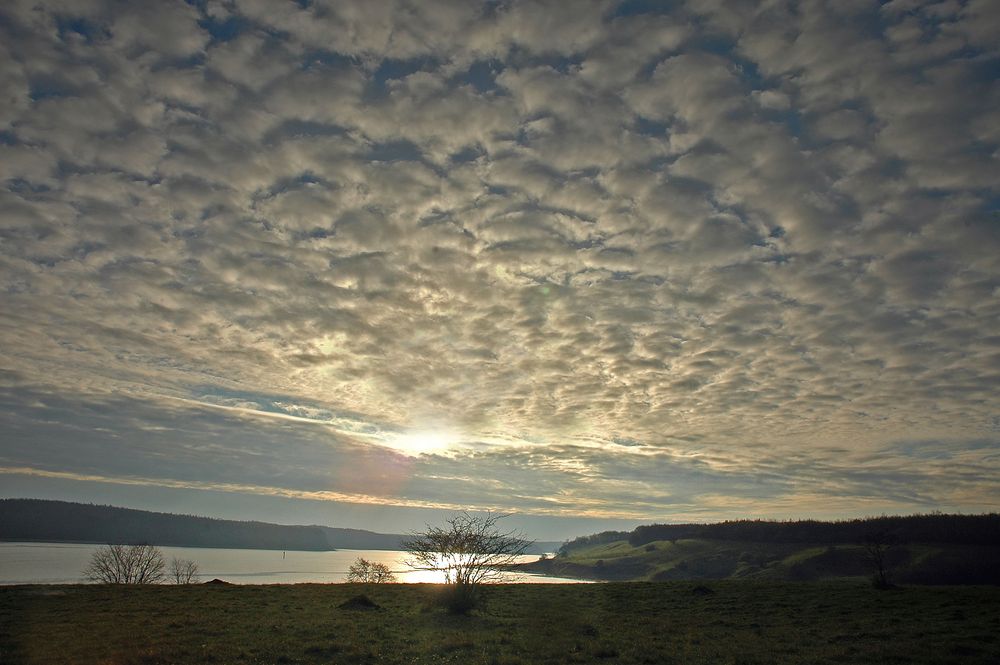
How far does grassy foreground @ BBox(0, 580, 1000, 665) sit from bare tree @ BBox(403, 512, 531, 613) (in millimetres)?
1485

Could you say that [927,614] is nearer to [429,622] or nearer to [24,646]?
[429,622]

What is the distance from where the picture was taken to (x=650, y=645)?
1014 inches

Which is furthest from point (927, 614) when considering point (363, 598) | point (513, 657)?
point (363, 598)

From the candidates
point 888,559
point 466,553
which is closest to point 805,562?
point 888,559

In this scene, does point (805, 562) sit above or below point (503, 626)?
below

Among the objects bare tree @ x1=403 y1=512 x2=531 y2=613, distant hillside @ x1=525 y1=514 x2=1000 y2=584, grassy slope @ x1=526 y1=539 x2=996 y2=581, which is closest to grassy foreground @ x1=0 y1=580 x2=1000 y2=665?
bare tree @ x1=403 y1=512 x2=531 y2=613

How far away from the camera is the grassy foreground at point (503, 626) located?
74.2 feet

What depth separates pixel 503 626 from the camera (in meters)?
31.1

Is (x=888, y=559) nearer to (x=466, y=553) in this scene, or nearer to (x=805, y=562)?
(x=805, y=562)

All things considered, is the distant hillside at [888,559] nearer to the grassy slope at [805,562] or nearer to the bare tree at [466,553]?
the grassy slope at [805,562]

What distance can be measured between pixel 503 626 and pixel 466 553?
773 cm

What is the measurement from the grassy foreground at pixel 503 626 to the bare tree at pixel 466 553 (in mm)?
1485

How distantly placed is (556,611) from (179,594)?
2648 cm

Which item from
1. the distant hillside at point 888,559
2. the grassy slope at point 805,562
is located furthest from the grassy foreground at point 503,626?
the grassy slope at point 805,562
